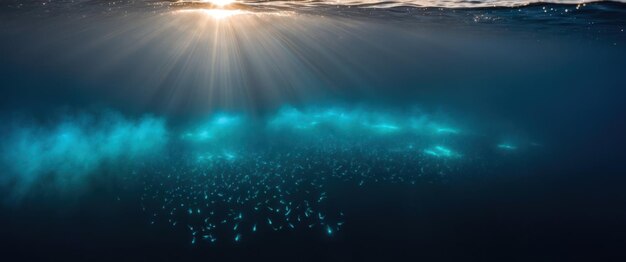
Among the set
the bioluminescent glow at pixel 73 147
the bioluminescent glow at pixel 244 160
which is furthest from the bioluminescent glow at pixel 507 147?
the bioluminescent glow at pixel 73 147

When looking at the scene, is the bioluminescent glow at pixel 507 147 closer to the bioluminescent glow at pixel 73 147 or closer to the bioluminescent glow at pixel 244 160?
the bioluminescent glow at pixel 244 160

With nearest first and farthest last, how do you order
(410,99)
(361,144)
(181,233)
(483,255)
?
(483,255)
(181,233)
(361,144)
(410,99)

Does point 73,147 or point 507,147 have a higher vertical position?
point 73,147

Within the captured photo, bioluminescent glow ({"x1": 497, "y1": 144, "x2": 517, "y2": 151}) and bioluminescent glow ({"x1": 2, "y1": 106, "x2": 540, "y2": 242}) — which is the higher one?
bioluminescent glow ({"x1": 2, "y1": 106, "x2": 540, "y2": 242})

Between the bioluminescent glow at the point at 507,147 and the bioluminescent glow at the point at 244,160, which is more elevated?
the bioluminescent glow at the point at 244,160

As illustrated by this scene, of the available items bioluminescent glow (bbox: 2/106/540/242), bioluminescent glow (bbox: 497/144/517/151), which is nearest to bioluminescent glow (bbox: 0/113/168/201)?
bioluminescent glow (bbox: 2/106/540/242)

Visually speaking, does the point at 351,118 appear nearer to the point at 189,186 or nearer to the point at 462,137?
the point at 462,137

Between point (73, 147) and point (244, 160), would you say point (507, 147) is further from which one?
point (73, 147)

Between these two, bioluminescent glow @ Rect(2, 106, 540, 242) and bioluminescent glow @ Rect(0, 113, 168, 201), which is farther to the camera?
bioluminescent glow @ Rect(0, 113, 168, 201)

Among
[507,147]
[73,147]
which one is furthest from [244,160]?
[507,147]

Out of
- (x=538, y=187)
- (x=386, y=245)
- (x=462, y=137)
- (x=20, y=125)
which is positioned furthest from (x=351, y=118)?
(x=20, y=125)

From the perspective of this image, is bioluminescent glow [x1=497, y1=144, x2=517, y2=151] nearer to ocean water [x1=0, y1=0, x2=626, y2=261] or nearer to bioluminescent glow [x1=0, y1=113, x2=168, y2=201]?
ocean water [x1=0, y1=0, x2=626, y2=261]
